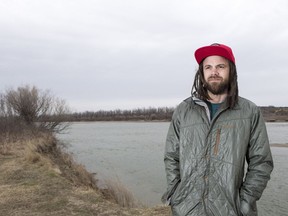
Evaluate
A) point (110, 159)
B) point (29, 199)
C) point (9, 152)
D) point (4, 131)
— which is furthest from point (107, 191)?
point (4, 131)

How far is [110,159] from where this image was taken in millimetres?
20344

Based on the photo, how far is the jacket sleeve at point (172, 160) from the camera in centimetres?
277

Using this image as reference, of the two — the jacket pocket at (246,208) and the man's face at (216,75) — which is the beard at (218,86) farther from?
the jacket pocket at (246,208)

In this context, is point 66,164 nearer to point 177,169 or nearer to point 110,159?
point 110,159

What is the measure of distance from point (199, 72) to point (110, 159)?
58.9 feet

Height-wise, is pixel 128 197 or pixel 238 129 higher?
pixel 238 129

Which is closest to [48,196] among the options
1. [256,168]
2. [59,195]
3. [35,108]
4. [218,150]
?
[59,195]

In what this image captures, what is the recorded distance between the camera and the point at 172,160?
9.26 feet

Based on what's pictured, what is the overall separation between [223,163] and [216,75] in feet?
2.24

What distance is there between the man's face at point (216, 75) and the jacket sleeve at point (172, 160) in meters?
0.38

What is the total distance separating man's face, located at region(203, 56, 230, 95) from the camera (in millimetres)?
2697

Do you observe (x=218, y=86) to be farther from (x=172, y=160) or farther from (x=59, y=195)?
(x=59, y=195)

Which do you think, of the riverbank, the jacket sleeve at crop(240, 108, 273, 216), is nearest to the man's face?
the jacket sleeve at crop(240, 108, 273, 216)

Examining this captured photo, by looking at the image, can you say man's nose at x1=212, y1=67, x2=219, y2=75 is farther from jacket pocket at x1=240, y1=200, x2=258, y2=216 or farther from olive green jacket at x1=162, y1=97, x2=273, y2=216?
jacket pocket at x1=240, y1=200, x2=258, y2=216
